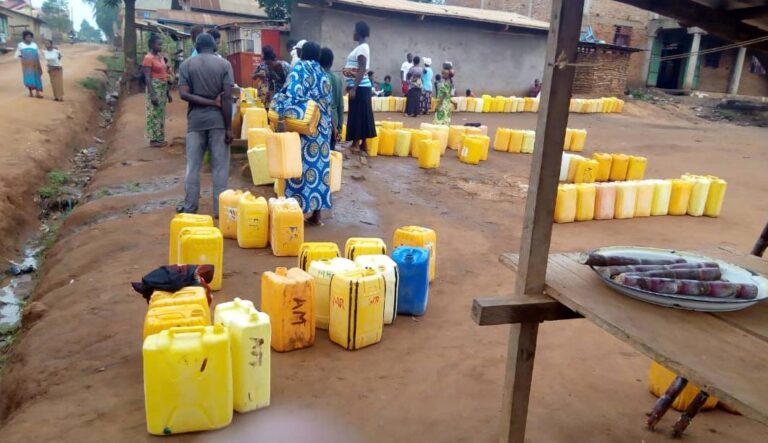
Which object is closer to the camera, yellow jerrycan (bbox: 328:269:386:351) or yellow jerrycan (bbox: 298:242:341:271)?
yellow jerrycan (bbox: 328:269:386:351)

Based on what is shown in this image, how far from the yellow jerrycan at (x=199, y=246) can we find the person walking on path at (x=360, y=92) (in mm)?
4279

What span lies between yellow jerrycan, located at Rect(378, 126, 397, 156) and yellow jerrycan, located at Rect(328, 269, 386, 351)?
6694 mm

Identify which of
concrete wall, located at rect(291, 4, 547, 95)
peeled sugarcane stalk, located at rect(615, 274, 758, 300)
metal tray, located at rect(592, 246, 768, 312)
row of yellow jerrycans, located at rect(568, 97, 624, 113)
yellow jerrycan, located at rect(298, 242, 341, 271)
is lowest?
yellow jerrycan, located at rect(298, 242, 341, 271)

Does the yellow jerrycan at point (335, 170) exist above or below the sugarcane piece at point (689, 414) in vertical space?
above

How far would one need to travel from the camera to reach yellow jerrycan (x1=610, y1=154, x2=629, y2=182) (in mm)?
9523

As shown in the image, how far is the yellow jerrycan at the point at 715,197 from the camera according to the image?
7.78 meters

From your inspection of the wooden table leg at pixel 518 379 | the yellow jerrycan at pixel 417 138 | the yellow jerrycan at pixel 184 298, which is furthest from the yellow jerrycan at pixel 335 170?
the wooden table leg at pixel 518 379

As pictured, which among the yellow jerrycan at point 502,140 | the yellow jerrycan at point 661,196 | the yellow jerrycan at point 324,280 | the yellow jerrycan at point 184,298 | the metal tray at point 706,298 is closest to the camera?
the metal tray at point 706,298

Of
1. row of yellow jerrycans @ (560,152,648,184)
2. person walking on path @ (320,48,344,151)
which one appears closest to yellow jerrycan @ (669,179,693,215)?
row of yellow jerrycans @ (560,152,648,184)

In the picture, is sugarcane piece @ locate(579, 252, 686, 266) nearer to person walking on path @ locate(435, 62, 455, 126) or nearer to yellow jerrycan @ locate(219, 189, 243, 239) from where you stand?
yellow jerrycan @ locate(219, 189, 243, 239)

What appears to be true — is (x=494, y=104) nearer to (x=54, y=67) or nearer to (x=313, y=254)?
(x=54, y=67)

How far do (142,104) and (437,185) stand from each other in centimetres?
1066

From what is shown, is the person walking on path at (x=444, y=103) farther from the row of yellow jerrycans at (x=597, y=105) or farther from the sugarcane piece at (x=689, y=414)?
the sugarcane piece at (x=689, y=414)

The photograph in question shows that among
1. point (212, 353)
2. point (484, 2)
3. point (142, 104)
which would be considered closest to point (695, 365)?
point (212, 353)
